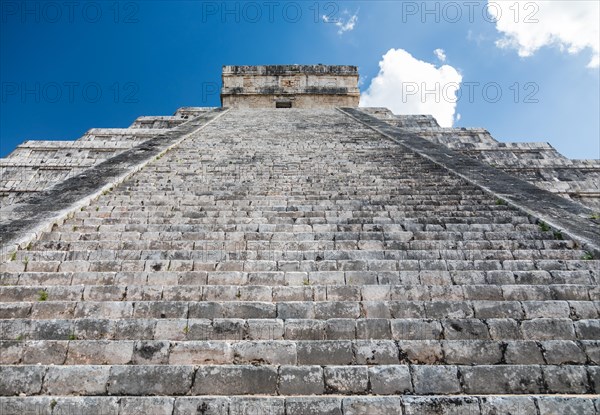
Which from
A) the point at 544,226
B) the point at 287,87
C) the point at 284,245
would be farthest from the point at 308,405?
the point at 287,87

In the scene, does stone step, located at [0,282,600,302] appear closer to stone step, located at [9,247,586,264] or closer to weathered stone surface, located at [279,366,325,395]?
stone step, located at [9,247,586,264]

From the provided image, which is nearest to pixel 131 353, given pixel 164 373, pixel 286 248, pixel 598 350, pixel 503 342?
pixel 164 373

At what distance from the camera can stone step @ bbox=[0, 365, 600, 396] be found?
2.70m

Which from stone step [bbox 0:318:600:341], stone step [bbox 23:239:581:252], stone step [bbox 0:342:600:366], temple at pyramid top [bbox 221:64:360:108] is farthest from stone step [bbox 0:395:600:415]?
temple at pyramid top [bbox 221:64:360:108]

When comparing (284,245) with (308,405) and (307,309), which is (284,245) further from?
(308,405)

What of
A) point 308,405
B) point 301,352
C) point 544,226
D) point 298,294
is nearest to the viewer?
point 308,405

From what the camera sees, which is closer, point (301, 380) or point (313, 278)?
point (301, 380)

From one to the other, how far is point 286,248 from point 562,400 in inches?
109

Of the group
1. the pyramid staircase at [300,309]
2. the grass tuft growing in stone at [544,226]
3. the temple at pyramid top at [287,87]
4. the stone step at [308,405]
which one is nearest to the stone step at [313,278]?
the pyramid staircase at [300,309]

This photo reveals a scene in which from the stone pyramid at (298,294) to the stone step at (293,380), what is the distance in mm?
12

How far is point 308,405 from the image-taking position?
8.39ft

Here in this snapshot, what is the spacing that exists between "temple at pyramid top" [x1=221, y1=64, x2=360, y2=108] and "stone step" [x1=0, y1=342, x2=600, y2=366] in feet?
47.6

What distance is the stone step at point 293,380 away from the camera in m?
2.70

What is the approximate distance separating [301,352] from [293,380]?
25cm
